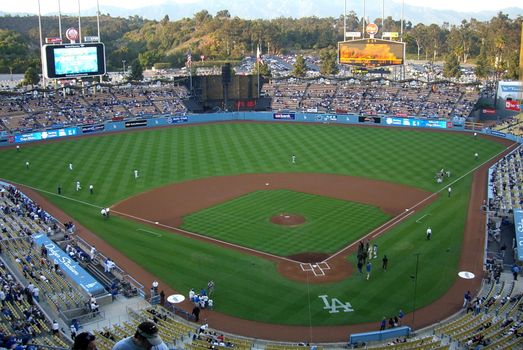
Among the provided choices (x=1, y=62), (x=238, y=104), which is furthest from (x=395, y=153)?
(x=1, y=62)

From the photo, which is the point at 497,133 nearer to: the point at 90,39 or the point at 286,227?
the point at 286,227

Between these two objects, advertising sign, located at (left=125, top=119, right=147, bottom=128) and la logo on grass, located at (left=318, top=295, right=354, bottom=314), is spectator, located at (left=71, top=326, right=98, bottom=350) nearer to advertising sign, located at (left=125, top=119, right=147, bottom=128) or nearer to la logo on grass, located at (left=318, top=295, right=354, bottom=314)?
la logo on grass, located at (left=318, top=295, right=354, bottom=314)

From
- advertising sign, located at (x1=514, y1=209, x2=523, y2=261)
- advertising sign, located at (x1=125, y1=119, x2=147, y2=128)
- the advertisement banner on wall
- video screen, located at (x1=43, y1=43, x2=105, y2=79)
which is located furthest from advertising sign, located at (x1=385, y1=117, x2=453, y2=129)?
video screen, located at (x1=43, y1=43, x2=105, y2=79)

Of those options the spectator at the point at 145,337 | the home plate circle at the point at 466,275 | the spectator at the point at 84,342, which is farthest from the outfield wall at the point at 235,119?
the spectator at the point at 84,342

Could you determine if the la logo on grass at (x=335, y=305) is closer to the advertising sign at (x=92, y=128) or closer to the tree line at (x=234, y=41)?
the advertising sign at (x=92, y=128)

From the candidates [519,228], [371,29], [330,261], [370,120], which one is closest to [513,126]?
[370,120]

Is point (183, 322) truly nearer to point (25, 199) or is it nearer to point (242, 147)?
point (25, 199)
